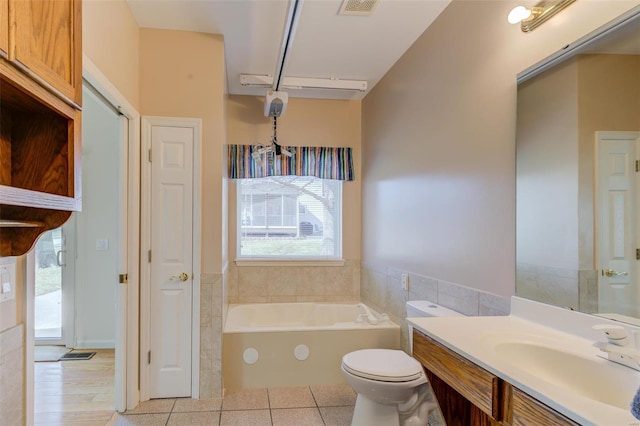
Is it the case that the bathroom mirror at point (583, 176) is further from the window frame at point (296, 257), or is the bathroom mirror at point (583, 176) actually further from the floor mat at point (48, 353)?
the floor mat at point (48, 353)

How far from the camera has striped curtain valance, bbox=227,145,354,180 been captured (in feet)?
12.5

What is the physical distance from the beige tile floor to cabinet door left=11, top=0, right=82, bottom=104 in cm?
209

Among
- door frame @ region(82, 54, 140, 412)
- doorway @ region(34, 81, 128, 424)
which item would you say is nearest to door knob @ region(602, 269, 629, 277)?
door frame @ region(82, 54, 140, 412)

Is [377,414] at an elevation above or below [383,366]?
below

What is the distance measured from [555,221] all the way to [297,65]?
2403 millimetres

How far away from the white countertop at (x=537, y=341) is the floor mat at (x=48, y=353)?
138 inches

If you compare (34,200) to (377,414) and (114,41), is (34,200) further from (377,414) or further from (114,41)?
(377,414)

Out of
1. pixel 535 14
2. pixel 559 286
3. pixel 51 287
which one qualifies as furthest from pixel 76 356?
pixel 535 14

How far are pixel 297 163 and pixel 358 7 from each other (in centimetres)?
184

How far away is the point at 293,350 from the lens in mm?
2949

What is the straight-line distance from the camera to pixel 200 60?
2715 mm

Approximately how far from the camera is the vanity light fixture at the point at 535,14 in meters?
1.55

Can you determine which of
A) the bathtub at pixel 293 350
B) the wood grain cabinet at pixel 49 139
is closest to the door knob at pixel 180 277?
the bathtub at pixel 293 350

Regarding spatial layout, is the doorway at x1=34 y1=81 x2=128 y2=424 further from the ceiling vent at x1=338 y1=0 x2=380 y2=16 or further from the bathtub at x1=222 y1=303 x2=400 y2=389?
A: the ceiling vent at x1=338 y1=0 x2=380 y2=16
